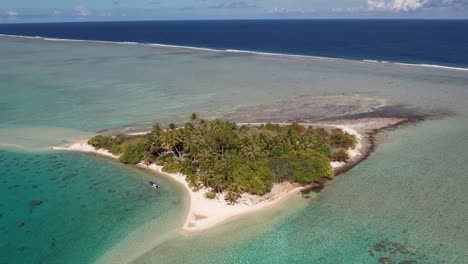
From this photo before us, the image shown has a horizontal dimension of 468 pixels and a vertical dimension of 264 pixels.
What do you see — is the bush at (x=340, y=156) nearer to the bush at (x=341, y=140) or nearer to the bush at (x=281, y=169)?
the bush at (x=341, y=140)

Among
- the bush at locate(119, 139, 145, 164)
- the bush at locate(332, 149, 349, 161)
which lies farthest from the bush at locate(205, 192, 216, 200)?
the bush at locate(332, 149, 349, 161)

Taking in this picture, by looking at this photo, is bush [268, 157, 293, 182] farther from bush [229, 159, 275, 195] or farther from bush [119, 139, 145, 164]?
bush [119, 139, 145, 164]

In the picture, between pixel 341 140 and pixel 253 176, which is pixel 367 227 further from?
pixel 341 140

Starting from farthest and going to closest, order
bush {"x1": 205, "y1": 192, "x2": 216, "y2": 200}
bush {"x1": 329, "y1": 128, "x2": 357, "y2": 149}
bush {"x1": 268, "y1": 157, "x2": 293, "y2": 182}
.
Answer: bush {"x1": 329, "y1": 128, "x2": 357, "y2": 149} → bush {"x1": 268, "y1": 157, "x2": 293, "y2": 182} → bush {"x1": 205, "y1": 192, "x2": 216, "y2": 200}

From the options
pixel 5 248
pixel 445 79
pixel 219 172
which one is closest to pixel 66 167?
pixel 5 248

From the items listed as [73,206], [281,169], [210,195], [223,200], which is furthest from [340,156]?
[73,206]

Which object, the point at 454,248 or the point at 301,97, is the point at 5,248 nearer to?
the point at 454,248
